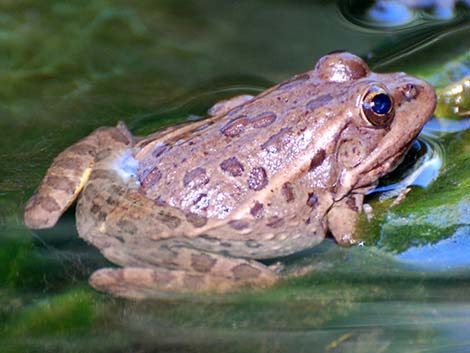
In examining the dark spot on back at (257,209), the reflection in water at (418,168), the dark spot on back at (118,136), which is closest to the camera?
the dark spot on back at (257,209)

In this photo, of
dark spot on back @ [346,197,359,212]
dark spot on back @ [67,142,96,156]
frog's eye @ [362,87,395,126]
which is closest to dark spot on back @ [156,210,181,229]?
dark spot on back @ [67,142,96,156]

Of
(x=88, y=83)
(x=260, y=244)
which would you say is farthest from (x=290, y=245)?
(x=88, y=83)

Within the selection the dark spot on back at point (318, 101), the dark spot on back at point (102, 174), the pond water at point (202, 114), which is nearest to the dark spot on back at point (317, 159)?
the dark spot on back at point (318, 101)

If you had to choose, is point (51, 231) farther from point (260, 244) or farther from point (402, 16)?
point (402, 16)

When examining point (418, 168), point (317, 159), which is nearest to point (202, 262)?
point (317, 159)

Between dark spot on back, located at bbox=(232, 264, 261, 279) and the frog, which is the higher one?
the frog

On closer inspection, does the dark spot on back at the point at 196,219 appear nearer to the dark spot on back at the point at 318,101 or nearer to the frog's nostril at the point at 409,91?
the dark spot on back at the point at 318,101

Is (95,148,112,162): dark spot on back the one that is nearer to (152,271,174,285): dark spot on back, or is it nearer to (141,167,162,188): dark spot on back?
(141,167,162,188): dark spot on back
